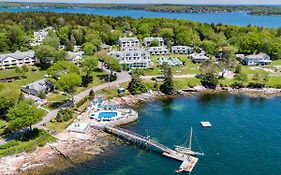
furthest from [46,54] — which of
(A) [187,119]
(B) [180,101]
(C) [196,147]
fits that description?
(C) [196,147]

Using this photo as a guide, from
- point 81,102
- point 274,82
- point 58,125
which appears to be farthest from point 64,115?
point 274,82

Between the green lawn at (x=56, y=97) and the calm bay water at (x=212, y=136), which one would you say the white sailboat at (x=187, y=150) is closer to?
the calm bay water at (x=212, y=136)

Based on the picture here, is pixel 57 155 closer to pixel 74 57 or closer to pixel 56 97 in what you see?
pixel 56 97

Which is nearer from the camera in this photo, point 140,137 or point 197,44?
point 140,137

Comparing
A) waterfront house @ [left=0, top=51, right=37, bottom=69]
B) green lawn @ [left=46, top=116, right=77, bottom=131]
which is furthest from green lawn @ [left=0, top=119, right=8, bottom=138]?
waterfront house @ [left=0, top=51, right=37, bottom=69]

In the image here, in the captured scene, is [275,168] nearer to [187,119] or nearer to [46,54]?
[187,119]

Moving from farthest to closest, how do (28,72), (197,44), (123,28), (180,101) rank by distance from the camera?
(123,28) → (197,44) → (28,72) → (180,101)
